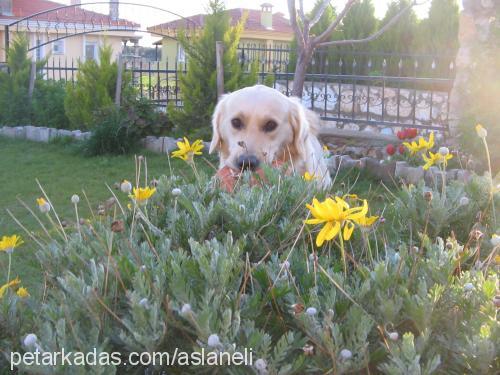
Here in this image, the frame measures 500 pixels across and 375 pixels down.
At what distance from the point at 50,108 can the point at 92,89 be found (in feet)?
4.93

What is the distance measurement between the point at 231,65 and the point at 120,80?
222 centimetres

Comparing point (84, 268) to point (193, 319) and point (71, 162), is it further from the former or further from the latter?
point (71, 162)

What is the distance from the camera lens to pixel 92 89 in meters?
11.0

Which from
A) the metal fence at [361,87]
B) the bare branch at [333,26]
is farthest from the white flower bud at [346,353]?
the metal fence at [361,87]

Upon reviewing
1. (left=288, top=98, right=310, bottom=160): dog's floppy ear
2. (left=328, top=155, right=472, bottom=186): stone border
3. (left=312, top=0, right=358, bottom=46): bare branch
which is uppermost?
(left=312, top=0, right=358, bottom=46): bare branch

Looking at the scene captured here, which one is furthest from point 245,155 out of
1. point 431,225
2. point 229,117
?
point 431,225

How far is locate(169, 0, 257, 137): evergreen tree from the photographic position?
975cm

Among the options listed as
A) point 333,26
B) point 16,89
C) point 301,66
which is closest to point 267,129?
point 333,26

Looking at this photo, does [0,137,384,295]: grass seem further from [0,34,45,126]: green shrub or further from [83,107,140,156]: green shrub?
[0,34,45,126]: green shrub

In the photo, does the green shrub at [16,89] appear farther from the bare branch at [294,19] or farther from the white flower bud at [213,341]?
the white flower bud at [213,341]

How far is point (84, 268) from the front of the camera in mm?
1952

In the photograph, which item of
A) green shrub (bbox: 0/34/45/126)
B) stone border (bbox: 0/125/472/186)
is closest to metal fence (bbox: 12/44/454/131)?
green shrub (bbox: 0/34/45/126)

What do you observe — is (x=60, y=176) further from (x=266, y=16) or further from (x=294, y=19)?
(x=266, y=16)

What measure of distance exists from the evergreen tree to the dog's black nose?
510cm
